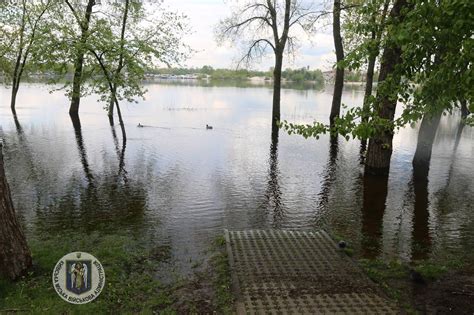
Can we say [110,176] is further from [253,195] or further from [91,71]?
[91,71]

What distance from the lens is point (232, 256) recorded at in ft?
23.2

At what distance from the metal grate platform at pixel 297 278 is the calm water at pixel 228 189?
1.06 meters

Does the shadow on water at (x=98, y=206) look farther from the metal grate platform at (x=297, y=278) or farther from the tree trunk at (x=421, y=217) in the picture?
the tree trunk at (x=421, y=217)

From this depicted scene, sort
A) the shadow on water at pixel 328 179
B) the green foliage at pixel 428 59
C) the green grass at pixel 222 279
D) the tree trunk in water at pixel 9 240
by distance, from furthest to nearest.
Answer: the shadow on water at pixel 328 179, the tree trunk in water at pixel 9 240, the green grass at pixel 222 279, the green foliage at pixel 428 59

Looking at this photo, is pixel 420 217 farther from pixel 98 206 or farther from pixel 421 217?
pixel 98 206

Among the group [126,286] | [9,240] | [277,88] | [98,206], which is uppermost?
[277,88]

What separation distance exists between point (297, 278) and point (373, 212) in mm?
5495

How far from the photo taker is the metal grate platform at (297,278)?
5281mm

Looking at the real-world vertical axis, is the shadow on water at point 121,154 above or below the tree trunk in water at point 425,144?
below

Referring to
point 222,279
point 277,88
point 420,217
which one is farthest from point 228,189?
point 277,88

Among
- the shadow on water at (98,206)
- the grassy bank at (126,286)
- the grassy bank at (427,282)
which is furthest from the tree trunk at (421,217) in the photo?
the shadow on water at (98,206)

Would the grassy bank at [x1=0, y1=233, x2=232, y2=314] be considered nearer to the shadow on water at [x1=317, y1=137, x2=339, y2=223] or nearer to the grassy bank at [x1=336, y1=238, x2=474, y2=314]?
the grassy bank at [x1=336, y1=238, x2=474, y2=314]

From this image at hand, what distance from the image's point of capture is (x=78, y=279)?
579cm

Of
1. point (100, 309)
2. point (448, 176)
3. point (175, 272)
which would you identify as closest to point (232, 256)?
point (175, 272)
